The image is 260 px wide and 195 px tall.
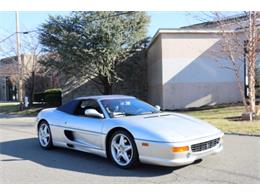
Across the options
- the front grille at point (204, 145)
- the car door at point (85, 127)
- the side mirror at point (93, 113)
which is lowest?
the front grille at point (204, 145)

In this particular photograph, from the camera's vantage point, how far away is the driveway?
5887 mm

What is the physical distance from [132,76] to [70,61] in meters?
5.17

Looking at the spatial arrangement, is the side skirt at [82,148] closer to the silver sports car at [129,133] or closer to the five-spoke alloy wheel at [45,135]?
the silver sports car at [129,133]

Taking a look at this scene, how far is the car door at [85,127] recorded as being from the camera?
7.18 m

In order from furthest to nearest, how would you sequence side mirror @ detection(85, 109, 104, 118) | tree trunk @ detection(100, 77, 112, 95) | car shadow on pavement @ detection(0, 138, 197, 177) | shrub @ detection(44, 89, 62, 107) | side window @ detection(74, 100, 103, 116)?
shrub @ detection(44, 89, 62, 107)
tree trunk @ detection(100, 77, 112, 95)
side window @ detection(74, 100, 103, 116)
side mirror @ detection(85, 109, 104, 118)
car shadow on pavement @ detection(0, 138, 197, 177)

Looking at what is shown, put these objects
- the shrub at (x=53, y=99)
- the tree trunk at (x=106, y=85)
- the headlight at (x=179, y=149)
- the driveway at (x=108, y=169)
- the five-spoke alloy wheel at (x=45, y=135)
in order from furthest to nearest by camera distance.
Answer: the shrub at (x=53, y=99), the tree trunk at (x=106, y=85), the five-spoke alloy wheel at (x=45, y=135), the headlight at (x=179, y=149), the driveway at (x=108, y=169)

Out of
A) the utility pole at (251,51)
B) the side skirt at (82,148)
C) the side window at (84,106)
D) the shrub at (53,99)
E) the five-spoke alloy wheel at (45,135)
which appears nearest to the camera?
the side skirt at (82,148)

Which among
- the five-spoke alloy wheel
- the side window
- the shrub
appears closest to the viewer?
the side window

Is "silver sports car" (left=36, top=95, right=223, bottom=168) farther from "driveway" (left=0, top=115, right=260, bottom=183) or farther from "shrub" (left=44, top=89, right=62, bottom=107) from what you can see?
"shrub" (left=44, top=89, right=62, bottom=107)

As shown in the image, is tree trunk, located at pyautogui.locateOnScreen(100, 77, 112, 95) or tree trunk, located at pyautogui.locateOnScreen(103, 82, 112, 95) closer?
tree trunk, located at pyautogui.locateOnScreen(100, 77, 112, 95)

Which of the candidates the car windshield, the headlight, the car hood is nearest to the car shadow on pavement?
the headlight

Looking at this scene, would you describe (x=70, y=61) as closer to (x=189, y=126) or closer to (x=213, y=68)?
(x=213, y=68)

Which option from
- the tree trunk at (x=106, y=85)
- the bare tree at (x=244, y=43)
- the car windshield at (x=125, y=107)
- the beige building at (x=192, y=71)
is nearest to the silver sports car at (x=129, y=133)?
the car windshield at (x=125, y=107)

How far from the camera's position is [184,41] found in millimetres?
21812
